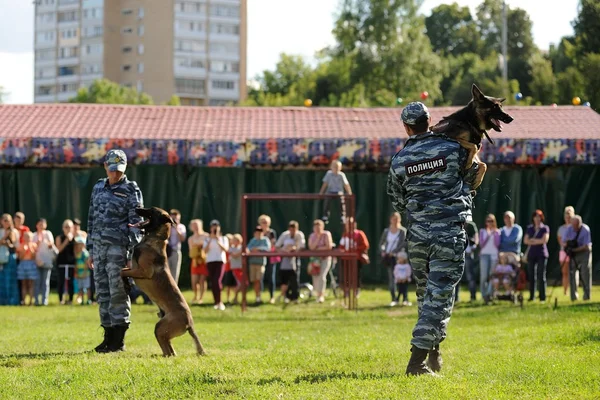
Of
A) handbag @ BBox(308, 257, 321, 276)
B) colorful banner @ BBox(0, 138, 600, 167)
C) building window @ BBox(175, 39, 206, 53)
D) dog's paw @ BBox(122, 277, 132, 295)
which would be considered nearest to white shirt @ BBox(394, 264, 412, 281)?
handbag @ BBox(308, 257, 321, 276)

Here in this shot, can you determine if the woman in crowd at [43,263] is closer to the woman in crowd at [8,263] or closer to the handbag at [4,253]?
the woman in crowd at [8,263]

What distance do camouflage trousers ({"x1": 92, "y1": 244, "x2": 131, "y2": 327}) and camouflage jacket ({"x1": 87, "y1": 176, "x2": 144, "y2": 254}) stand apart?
0.10m

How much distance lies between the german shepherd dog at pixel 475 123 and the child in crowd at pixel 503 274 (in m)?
11.7

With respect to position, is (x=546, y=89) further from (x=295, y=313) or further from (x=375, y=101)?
(x=295, y=313)

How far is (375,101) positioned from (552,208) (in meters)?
43.3

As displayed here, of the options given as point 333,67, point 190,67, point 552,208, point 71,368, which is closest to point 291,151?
point 552,208

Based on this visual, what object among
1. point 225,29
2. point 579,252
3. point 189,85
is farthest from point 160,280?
point 225,29

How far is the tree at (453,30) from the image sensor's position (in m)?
98.8

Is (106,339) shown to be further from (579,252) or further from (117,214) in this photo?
(579,252)

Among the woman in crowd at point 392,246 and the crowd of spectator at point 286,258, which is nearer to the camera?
the crowd of spectator at point 286,258

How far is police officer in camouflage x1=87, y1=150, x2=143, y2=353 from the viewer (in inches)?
452

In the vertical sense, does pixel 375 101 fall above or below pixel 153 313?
above

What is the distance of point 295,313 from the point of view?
19.1 metres


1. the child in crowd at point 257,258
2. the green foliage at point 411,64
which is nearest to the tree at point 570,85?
the green foliage at point 411,64
